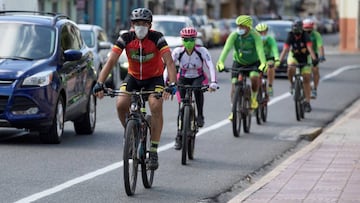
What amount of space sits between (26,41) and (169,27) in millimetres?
15934

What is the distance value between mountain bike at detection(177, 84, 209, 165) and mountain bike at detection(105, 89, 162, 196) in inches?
81.6

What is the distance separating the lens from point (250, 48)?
17.6m

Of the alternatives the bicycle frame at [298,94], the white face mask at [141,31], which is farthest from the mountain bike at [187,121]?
the bicycle frame at [298,94]

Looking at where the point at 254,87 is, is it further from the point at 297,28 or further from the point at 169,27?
the point at 169,27

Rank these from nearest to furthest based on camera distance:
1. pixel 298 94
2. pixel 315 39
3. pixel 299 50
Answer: pixel 298 94 → pixel 299 50 → pixel 315 39

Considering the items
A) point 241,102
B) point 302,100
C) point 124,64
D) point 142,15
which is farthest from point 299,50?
point 142,15

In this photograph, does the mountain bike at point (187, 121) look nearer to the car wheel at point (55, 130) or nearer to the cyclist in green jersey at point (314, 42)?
the car wheel at point (55, 130)

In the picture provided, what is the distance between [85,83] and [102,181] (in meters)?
5.00

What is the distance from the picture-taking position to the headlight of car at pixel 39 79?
14.7 m

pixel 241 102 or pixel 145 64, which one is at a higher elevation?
pixel 145 64

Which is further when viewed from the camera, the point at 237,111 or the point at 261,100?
the point at 261,100

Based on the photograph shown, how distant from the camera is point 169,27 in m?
31.4

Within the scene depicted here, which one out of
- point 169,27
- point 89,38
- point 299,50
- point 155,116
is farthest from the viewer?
point 169,27

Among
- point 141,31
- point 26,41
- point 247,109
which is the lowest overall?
point 247,109
